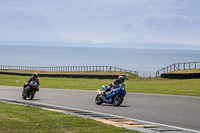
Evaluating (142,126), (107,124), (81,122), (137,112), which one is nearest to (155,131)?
(142,126)

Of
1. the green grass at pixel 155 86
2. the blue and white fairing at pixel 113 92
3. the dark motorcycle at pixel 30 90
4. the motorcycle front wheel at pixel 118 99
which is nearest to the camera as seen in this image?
the blue and white fairing at pixel 113 92

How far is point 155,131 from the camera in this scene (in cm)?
940

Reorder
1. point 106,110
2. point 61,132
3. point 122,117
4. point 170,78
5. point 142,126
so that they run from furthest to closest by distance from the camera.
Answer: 1. point 170,78
2. point 106,110
3. point 122,117
4. point 142,126
5. point 61,132

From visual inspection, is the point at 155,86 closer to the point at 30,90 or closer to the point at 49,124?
the point at 30,90

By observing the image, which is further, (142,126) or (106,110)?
(106,110)

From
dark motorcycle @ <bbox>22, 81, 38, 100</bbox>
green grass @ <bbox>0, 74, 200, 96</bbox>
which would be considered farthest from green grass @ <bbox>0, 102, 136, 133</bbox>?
green grass @ <bbox>0, 74, 200, 96</bbox>

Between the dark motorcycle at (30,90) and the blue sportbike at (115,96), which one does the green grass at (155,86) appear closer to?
the blue sportbike at (115,96)

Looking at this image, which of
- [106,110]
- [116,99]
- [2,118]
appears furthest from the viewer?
[116,99]

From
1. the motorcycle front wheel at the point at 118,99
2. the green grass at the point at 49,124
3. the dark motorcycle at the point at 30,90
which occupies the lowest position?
the green grass at the point at 49,124

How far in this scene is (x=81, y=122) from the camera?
10562 mm

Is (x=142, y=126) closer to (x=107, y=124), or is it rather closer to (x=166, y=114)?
(x=107, y=124)

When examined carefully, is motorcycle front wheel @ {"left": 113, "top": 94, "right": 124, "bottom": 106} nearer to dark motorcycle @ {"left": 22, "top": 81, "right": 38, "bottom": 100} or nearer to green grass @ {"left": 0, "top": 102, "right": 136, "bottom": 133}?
green grass @ {"left": 0, "top": 102, "right": 136, "bottom": 133}

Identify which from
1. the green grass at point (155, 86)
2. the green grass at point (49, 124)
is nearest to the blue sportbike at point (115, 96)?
the green grass at point (49, 124)

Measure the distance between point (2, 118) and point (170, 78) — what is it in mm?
35432
